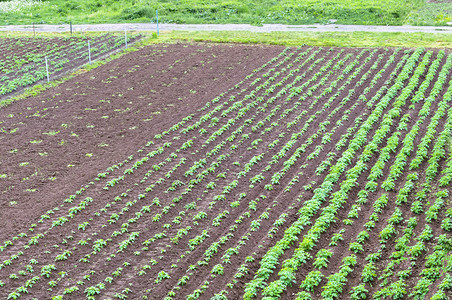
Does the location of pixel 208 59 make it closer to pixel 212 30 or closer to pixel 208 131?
pixel 212 30

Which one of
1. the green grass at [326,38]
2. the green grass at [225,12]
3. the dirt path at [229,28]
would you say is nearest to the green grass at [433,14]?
the green grass at [225,12]

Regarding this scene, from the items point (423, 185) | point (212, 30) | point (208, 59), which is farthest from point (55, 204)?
point (212, 30)

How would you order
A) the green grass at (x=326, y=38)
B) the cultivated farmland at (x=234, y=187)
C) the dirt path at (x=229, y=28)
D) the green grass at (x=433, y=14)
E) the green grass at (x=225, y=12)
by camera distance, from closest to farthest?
the cultivated farmland at (x=234, y=187) → the green grass at (x=326, y=38) → the dirt path at (x=229, y=28) → the green grass at (x=433, y=14) → the green grass at (x=225, y=12)

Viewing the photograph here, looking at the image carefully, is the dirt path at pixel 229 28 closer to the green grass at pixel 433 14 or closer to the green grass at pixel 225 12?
the green grass at pixel 225 12

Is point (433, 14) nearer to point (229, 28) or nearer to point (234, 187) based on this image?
point (229, 28)

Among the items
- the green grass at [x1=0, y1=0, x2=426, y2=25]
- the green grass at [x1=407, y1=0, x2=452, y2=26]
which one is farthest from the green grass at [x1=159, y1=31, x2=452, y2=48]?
the green grass at [x1=407, y1=0, x2=452, y2=26]

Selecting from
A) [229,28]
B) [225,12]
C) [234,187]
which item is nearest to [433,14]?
[229,28]
